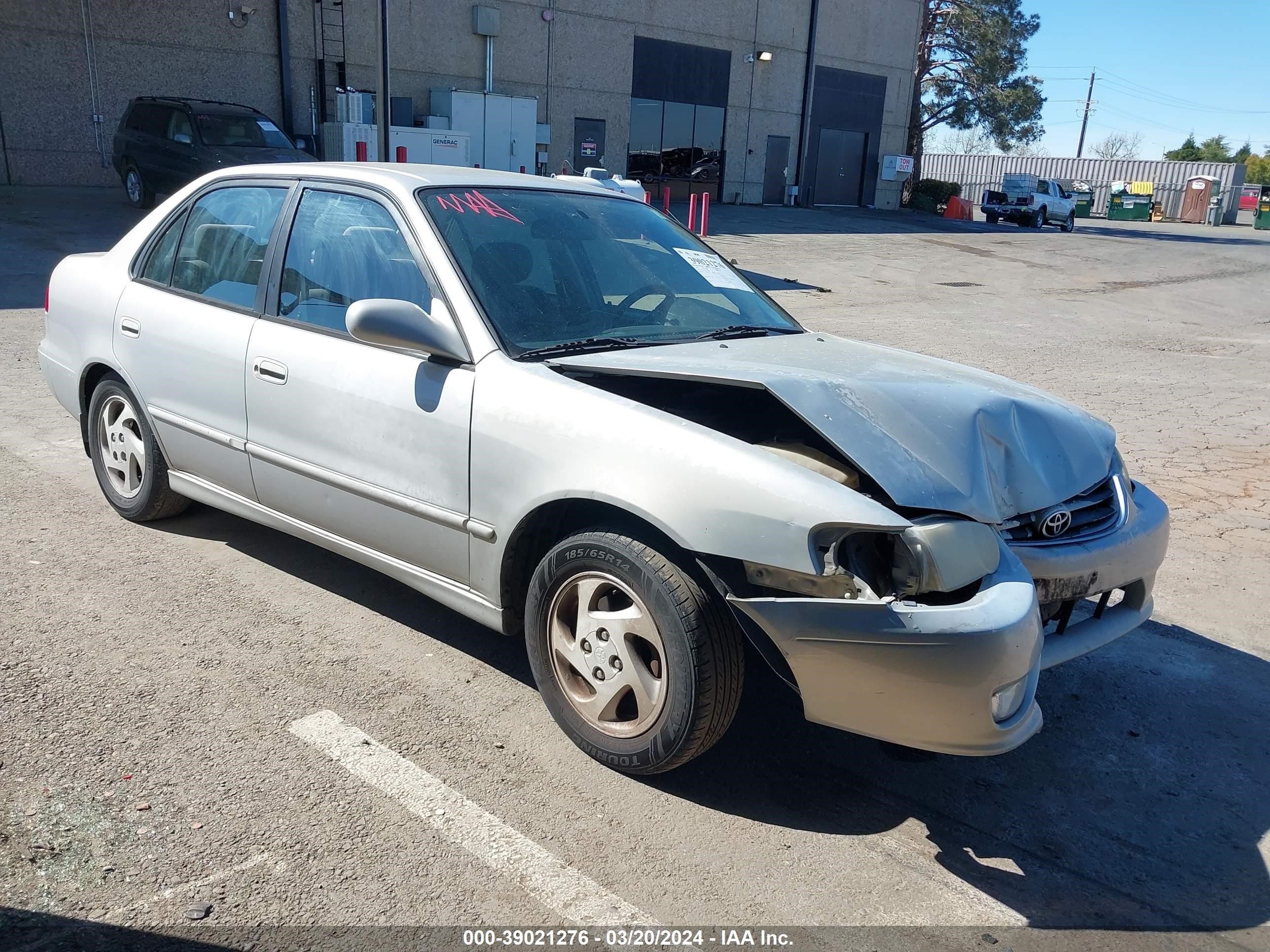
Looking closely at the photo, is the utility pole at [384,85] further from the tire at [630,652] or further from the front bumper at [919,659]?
the front bumper at [919,659]

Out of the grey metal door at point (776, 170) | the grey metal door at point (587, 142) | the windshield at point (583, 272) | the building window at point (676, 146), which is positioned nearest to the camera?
the windshield at point (583, 272)

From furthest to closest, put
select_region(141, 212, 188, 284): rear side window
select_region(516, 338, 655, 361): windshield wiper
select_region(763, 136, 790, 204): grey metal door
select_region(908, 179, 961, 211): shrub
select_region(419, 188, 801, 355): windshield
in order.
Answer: select_region(908, 179, 961, 211): shrub < select_region(763, 136, 790, 204): grey metal door < select_region(141, 212, 188, 284): rear side window < select_region(419, 188, 801, 355): windshield < select_region(516, 338, 655, 361): windshield wiper

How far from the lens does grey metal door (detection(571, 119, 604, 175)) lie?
2789cm

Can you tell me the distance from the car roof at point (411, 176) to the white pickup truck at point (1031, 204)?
35.5 meters

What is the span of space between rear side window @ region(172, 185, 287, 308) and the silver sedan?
0.02m

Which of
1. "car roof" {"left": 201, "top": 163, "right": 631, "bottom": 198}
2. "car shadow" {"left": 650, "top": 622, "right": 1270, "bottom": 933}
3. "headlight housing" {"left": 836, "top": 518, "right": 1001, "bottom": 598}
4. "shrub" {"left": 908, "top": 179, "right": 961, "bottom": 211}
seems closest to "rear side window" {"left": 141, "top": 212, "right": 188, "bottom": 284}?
"car roof" {"left": 201, "top": 163, "right": 631, "bottom": 198}

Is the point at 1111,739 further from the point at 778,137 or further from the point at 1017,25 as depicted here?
the point at 1017,25

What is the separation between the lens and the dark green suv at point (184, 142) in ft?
53.9

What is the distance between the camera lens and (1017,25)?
47.8 meters

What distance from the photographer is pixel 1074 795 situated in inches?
124

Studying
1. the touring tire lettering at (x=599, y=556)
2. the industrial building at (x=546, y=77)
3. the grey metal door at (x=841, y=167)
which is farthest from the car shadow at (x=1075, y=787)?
the grey metal door at (x=841, y=167)

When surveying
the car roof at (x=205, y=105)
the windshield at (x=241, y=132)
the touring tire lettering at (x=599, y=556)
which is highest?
the car roof at (x=205, y=105)

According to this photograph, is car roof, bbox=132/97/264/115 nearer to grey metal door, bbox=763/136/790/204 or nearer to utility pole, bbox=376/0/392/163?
utility pole, bbox=376/0/392/163

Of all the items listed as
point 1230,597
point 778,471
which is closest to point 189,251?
point 778,471
